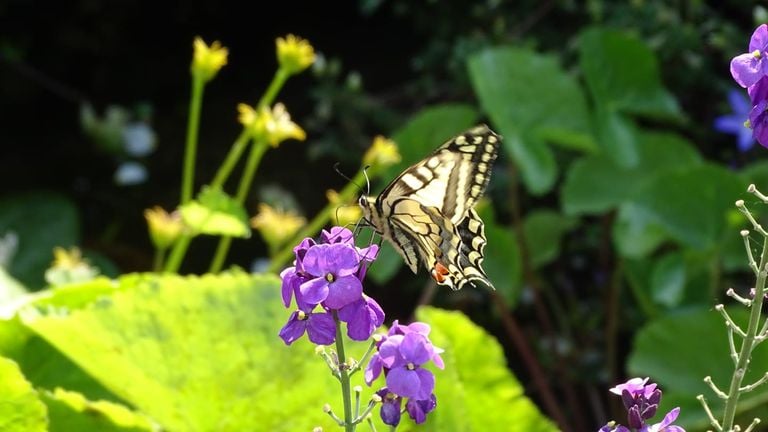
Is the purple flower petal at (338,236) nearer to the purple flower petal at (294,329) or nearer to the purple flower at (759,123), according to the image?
the purple flower petal at (294,329)

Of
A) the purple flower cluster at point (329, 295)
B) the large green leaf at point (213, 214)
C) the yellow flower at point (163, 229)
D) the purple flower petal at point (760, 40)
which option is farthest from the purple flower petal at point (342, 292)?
the yellow flower at point (163, 229)

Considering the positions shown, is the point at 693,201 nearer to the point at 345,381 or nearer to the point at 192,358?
the point at 192,358

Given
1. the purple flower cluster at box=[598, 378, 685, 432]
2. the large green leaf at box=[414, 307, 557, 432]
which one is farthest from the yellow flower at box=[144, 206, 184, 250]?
the purple flower cluster at box=[598, 378, 685, 432]

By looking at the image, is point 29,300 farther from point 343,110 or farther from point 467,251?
point 343,110

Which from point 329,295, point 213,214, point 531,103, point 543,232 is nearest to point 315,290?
point 329,295

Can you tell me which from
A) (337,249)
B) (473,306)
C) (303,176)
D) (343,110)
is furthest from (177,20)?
(337,249)

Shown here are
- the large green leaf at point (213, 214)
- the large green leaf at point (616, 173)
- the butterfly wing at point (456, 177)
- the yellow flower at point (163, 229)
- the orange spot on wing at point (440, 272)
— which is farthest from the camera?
the large green leaf at point (616, 173)

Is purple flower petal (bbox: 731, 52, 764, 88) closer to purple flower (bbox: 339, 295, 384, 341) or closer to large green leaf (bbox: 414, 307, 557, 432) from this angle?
purple flower (bbox: 339, 295, 384, 341)
